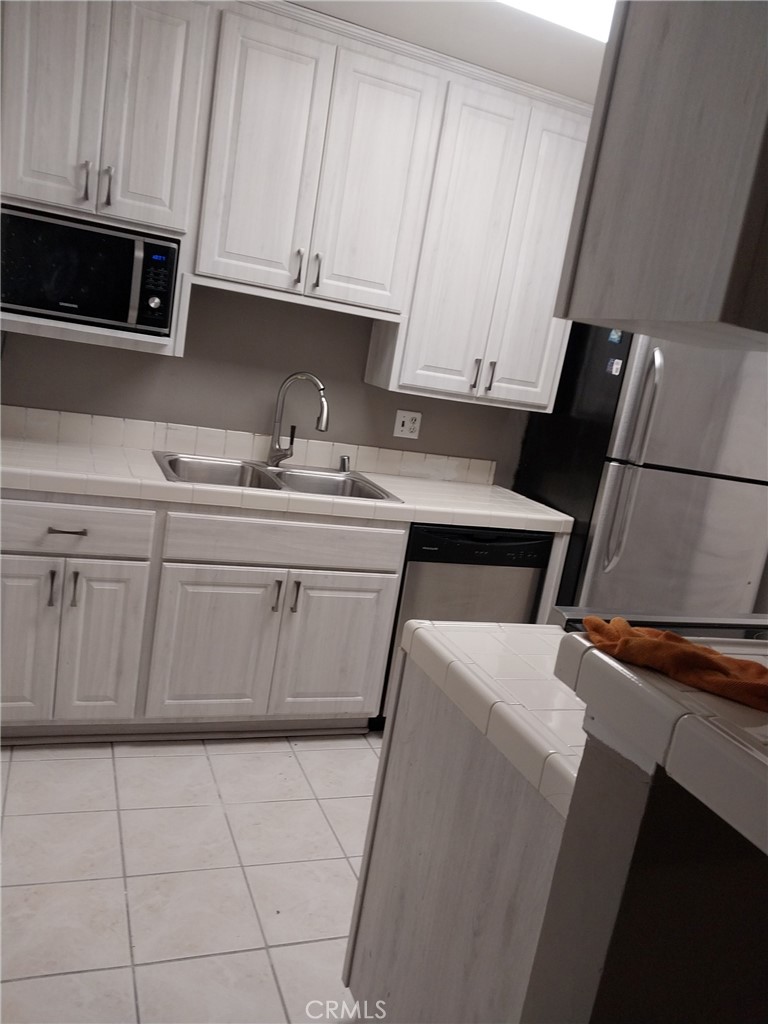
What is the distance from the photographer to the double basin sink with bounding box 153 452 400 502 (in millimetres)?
2953

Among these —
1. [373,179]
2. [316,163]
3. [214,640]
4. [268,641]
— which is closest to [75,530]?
[214,640]

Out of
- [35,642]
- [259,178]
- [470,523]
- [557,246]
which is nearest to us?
[35,642]

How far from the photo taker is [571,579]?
9.93ft

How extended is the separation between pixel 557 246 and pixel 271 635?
1.86 metres

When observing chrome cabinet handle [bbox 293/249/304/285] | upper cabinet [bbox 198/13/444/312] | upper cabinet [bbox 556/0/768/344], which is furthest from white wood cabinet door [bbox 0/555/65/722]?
upper cabinet [bbox 556/0/768/344]

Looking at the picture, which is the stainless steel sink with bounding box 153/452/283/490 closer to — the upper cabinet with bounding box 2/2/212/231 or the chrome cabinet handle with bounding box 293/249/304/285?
the chrome cabinet handle with bounding box 293/249/304/285

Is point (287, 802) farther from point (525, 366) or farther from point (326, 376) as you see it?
point (525, 366)

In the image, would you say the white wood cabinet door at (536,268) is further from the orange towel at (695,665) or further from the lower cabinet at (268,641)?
the orange towel at (695,665)

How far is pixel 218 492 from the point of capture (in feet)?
8.23

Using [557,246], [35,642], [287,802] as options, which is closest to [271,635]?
[287,802]

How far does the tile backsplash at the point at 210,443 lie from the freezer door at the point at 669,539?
76 cm

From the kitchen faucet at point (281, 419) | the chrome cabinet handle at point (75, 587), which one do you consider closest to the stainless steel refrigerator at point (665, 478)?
the kitchen faucet at point (281, 419)

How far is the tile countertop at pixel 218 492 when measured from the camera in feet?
7.75

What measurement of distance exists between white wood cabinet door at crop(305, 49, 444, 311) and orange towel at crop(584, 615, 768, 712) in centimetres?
226
